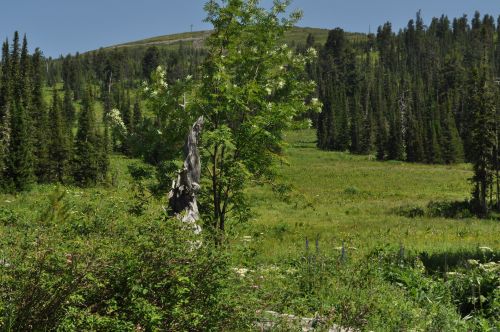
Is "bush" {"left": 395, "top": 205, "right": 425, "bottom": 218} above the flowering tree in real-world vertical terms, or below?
below

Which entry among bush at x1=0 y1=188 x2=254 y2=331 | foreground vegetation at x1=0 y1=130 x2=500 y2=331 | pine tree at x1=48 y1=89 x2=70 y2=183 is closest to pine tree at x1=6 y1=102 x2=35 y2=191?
pine tree at x1=48 y1=89 x2=70 y2=183

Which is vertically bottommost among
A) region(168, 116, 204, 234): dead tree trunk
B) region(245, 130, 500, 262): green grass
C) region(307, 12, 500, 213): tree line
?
region(245, 130, 500, 262): green grass

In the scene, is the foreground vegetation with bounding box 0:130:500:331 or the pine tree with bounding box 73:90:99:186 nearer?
the foreground vegetation with bounding box 0:130:500:331

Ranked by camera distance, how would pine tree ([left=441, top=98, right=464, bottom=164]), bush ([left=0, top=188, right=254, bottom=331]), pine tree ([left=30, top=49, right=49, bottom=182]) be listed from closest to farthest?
bush ([left=0, top=188, right=254, bottom=331]) < pine tree ([left=30, top=49, right=49, bottom=182]) < pine tree ([left=441, top=98, right=464, bottom=164])

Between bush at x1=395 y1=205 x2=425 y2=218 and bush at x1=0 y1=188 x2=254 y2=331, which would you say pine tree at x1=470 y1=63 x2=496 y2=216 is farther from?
bush at x1=0 y1=188 x2=254 y2=331

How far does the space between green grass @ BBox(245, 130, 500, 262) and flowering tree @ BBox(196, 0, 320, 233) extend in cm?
86

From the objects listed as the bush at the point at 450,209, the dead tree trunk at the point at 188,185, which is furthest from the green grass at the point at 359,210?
the dead tree trunk at the point at 188,185

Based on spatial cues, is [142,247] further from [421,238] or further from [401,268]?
[421,238]

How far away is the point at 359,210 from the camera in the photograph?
115ft

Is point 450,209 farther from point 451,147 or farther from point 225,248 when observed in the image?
point 451,147

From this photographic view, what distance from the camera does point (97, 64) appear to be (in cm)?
17575

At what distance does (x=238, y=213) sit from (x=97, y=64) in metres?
179

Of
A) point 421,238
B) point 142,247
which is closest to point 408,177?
point 421,238

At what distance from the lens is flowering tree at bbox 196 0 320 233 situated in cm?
962
